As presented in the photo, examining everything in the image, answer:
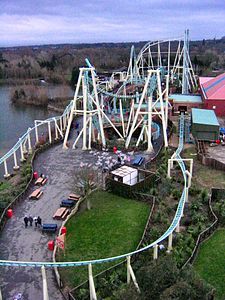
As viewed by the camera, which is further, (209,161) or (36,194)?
(209,161)

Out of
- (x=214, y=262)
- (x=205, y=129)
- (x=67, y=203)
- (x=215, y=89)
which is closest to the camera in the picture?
(x=214, y=262)

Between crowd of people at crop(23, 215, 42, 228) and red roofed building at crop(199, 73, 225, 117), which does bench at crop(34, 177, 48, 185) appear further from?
red roofed building at crop(199, 73, 225, 117)

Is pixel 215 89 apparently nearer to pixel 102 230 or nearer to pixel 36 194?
pixel 36 194

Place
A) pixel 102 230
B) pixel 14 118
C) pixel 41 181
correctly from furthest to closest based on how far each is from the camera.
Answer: pixel 14 118
pixel 41 181
pixel 102 230

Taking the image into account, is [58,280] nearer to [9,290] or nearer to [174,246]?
[9,290]

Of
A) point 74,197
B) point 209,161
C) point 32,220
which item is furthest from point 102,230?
point 209,161

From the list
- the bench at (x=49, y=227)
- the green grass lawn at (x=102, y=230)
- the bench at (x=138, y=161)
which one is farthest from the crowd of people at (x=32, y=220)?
the bench at (x=138, y=161)

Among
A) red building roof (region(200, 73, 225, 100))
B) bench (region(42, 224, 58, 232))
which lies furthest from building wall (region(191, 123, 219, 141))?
bench (region(42, 224, 58, 232))
